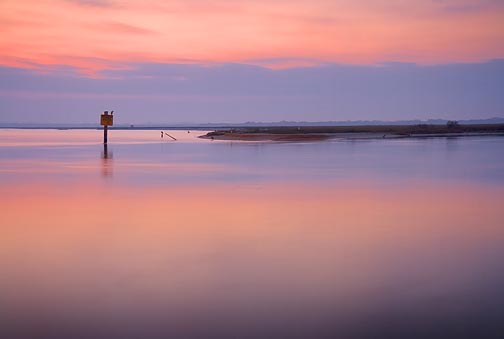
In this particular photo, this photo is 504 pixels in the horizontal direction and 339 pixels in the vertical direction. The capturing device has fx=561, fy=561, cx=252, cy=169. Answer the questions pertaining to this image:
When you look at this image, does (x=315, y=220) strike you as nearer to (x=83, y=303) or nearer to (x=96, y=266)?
(x=96, y=266)

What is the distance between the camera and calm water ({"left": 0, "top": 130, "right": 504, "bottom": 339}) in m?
6.12

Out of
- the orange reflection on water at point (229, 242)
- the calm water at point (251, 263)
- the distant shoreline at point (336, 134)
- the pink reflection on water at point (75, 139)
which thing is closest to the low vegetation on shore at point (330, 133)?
the distant shoreline at point (336, 134)

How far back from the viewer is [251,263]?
335 inches

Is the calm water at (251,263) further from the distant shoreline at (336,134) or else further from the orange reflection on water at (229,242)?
the distant shoreline at (336,134)

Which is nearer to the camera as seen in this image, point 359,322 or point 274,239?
point 359,322

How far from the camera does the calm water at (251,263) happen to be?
20.1 feet


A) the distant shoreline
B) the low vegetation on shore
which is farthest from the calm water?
the low vegetation on shore

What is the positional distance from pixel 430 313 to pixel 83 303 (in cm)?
406

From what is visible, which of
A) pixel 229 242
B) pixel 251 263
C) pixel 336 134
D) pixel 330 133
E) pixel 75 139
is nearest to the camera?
pixel 251 263

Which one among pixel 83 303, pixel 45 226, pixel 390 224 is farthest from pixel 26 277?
pixel 390 224

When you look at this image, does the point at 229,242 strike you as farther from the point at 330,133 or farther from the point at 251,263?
the point at 330,133

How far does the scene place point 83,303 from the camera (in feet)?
22.0

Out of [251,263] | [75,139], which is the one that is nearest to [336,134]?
[75,139]

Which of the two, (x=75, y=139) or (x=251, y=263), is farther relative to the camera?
(x=75, y=139)
